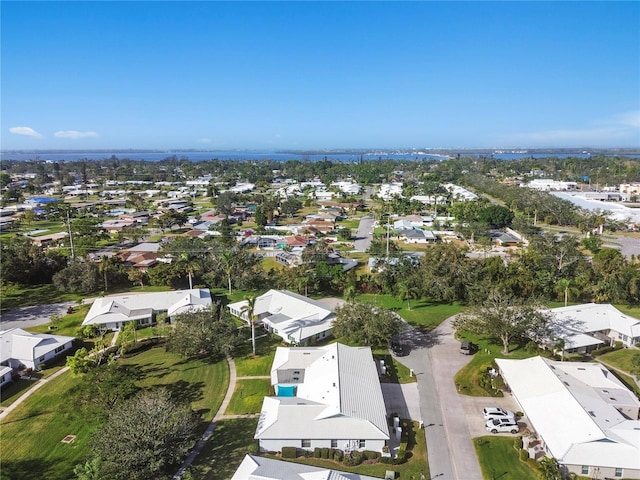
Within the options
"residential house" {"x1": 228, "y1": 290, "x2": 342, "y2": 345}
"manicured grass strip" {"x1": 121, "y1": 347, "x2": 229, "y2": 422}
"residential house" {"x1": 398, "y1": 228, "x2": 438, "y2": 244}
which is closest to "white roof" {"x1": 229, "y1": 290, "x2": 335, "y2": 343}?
"residential house" {"x1": 228, "y1": 290, "x2": 342, "y2": 345}

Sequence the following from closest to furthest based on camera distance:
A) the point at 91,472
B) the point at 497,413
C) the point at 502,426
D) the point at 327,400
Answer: the point at 91,472 < the point at 502,426 < the point at 327,400 < the point at 497,413

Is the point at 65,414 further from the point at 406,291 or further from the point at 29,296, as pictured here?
the point at 406,291

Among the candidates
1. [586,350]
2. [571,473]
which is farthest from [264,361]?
[586,350]

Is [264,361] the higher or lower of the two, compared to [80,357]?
lower

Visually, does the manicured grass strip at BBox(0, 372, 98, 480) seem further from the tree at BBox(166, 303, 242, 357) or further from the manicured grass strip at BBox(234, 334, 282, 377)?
the manicured grass strip at BBox(234, 334, 282, 377)

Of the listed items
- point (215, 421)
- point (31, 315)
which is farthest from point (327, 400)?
point (31, 315)

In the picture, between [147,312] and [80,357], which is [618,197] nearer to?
[147,312]

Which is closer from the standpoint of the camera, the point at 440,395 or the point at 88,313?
the point at 440,395
